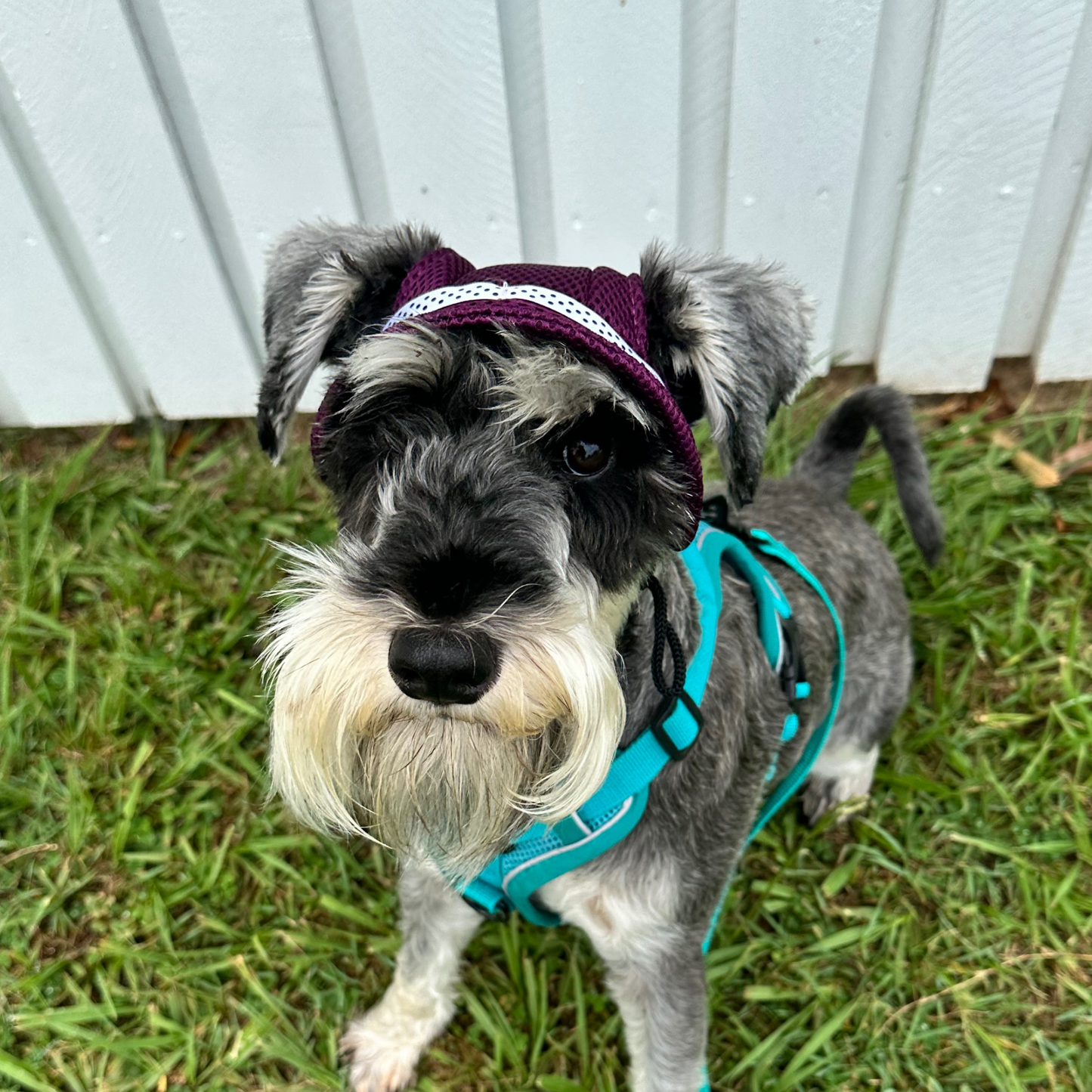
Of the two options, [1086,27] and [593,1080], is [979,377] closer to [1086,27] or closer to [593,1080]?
[1086,27]

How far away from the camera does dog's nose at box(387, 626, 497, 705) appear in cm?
132

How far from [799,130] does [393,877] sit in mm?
2567

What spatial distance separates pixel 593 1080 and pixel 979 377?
9.06 feet

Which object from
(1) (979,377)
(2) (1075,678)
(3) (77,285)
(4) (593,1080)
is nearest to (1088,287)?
(1) (979,377)

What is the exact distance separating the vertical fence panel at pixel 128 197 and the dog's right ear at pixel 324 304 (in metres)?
1.39

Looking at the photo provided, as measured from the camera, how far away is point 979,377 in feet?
11.8

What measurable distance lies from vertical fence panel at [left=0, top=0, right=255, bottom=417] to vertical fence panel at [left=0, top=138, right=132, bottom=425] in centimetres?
13

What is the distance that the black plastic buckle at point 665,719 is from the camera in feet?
5.84

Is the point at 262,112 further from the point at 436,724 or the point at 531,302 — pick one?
the point at 436,724

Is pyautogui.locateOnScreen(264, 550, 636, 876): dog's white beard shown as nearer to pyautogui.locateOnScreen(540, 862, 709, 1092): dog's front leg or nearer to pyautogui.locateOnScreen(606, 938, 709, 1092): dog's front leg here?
pyautogui.locateOnScreen(540, 862, 709, 1092): dog's front leg

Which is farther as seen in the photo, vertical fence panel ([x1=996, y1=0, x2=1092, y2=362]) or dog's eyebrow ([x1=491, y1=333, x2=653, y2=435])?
vertical fence panel ([x1=996, y1=0, x2=1092, y2=362])

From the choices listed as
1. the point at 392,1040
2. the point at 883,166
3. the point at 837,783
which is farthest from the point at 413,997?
the point at 883,166

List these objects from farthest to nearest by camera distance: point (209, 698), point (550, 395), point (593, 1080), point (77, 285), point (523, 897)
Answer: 1. point (77, 285)
2. point (209, 698)
3. point (593, 1080)
4. point (523, 897)
5. point (550, 395)

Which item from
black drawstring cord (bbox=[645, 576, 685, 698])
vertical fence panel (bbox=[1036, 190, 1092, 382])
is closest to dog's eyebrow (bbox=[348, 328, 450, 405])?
black drawstring cord (bbox=[645, 576, 685, 698])
